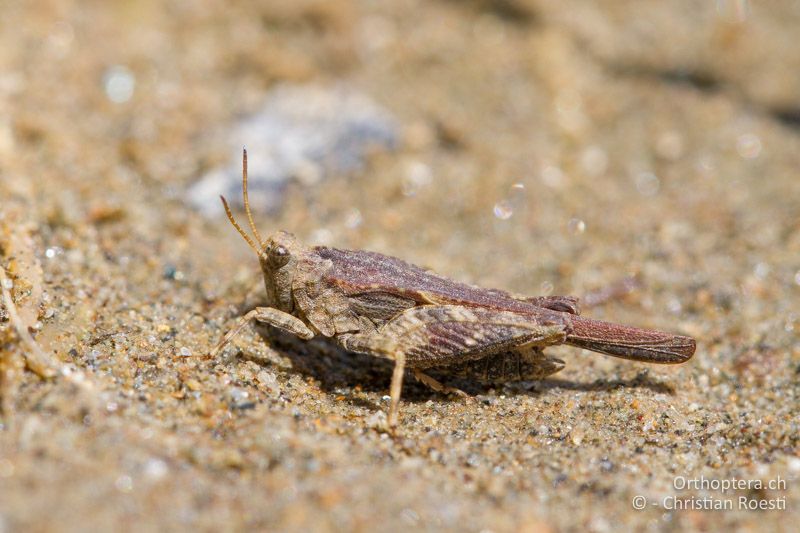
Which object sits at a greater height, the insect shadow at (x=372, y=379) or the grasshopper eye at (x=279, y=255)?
the grasshopper eye at (x=279, y=255)

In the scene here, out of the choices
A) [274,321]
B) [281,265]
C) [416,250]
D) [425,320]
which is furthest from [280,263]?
[416,250]

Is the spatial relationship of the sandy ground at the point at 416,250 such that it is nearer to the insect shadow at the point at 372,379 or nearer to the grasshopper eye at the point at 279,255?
the insect shadow at the point at 372,379

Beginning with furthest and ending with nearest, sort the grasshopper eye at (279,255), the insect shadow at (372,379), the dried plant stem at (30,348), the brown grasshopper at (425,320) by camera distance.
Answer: the insect shadow at (372,379) < the grasshopper eye at (279,255) < the brown grasshopper at (425,320) < the dried plant stem at (30,348)

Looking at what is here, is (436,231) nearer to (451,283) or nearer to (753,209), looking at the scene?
(451,283)

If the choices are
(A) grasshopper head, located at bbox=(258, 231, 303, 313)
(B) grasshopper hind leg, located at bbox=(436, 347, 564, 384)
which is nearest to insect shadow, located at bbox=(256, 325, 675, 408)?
(B) grasshopper hind leg, located at bbox=(436, 347, 564, 384)

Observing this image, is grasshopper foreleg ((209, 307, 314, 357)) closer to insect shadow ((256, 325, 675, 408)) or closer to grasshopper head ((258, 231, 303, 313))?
grasshopper head ((258, 231, 303, 313))

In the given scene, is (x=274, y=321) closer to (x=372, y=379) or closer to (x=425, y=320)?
(x=372, y=379)

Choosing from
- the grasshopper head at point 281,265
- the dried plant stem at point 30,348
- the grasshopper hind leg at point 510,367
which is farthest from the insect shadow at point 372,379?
the dried plant stem at point 30,348
